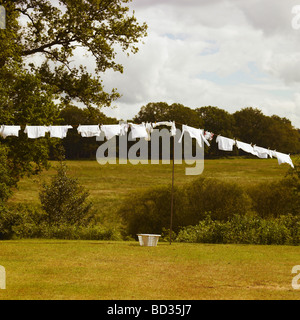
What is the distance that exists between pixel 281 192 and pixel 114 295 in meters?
33.1

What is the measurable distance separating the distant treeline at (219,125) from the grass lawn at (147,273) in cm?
6117

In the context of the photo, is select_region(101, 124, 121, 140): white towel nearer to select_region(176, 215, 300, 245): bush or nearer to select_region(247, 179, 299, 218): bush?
select_region(176, 215, 300, 245): bush

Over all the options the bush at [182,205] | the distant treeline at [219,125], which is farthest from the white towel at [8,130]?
the distant treeline at [219,125]

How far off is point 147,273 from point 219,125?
274ft

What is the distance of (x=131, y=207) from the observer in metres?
41.1

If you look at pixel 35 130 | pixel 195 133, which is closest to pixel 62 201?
pixel 35 130

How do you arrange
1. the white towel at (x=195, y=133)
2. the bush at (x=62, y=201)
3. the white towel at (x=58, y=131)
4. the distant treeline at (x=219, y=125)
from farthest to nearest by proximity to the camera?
1. the distant treeline at (x=219, y=125)
2. the bush at (x=62, y=201)
3. the white towel at (x=58, y=131)
4. the white towel at (x=195, y=133)

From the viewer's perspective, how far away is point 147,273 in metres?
13.5

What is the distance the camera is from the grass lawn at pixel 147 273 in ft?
36.0

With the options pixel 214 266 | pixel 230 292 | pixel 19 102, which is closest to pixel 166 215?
pixel 19 102

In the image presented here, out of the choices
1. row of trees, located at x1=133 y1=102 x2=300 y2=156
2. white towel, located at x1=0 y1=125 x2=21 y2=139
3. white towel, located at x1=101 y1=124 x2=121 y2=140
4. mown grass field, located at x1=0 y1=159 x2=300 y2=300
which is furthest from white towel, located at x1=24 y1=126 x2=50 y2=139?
row of trees, located at x1=133 y1=102 x2=300 y2=156

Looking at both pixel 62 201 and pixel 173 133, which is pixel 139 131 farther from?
pixel 62 201

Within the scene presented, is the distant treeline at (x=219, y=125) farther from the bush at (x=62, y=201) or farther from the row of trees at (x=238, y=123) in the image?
the bush at (x=62, y=201)
